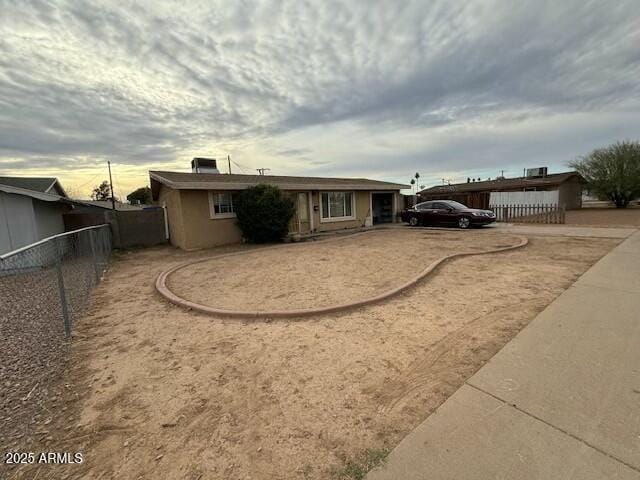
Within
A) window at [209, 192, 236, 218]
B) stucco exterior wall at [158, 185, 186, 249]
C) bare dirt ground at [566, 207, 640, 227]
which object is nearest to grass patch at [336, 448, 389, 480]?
stucco exterior wall at [158, 185, 186, 249]

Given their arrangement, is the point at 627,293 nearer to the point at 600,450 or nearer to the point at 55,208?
the point at 600,450

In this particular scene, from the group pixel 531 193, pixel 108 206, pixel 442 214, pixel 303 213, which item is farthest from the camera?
pixel 108 206

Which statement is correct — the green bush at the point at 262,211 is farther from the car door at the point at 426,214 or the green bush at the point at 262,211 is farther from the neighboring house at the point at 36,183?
the car door at the point at 426,214

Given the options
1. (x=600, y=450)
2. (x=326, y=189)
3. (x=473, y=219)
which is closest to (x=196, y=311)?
(x=600, y=450)

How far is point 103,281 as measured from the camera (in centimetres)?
713

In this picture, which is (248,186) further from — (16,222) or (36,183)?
(36,183)

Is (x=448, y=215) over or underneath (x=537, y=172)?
underneath

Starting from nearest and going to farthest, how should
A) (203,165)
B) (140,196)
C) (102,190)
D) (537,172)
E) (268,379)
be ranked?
(268,379)
(203,165)
(537,172)
(140,196)
(102,190)

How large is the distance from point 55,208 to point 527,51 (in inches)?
741

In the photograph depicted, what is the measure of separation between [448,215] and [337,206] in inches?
236

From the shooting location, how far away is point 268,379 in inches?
111

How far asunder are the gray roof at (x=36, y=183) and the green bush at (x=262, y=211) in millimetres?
6535

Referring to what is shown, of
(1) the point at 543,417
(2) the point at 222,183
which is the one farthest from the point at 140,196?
(1) the point at 543,417

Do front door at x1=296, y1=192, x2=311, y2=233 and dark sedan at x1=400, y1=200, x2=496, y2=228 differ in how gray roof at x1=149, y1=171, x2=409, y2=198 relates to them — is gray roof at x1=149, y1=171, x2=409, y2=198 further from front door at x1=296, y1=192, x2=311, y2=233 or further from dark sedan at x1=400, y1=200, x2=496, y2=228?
dark sedan at x1=400, y1=200, x2=496, y2=228
